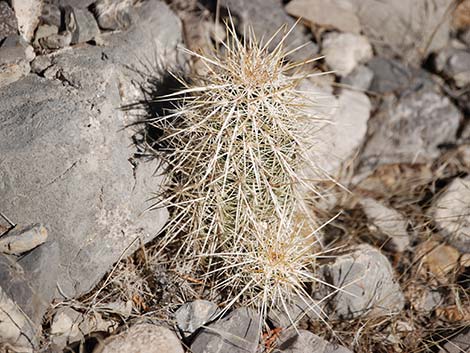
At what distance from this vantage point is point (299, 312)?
3.05 metres

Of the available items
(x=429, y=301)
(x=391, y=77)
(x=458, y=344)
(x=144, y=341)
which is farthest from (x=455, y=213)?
(x=144, y=341)

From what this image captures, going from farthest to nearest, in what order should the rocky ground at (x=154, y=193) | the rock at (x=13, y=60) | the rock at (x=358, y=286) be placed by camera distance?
1. the rock at (x=358, y=286)
2. the rock at (x=13, y=60)
3. the rocky ground at (x=154, y=193)

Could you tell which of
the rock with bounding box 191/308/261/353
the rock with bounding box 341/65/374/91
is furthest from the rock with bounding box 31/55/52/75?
the rock with bounding box 341/65/374/91

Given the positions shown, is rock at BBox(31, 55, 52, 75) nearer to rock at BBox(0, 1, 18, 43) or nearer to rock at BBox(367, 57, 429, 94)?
rock at BBox(0, 1, 18, 43)

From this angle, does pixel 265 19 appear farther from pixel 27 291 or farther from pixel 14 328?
pixel 14 328

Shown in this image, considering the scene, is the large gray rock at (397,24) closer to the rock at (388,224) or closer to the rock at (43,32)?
the rock at (388,224)

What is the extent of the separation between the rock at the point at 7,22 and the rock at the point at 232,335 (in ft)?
5.91

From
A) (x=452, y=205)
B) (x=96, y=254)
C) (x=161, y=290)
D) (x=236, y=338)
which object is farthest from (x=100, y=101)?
(x=452, y=205)

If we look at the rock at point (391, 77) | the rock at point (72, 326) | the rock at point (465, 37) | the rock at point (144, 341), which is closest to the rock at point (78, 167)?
the rock at point (72, 326)

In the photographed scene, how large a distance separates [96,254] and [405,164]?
2.36 meters

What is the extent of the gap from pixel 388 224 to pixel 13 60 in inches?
92.0

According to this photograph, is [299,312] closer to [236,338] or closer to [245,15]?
[236,338]

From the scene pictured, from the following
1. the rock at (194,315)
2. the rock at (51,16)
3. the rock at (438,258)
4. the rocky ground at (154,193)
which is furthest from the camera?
the rock at (438,258)

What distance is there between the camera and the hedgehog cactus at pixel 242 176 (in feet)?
8.95
